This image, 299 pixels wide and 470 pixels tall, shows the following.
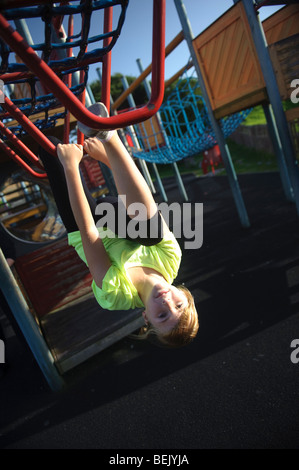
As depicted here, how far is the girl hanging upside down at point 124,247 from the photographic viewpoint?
4.83 feet

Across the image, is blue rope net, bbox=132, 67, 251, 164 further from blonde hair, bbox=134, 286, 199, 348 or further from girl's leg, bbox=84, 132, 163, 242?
girl's leg, bbox=84, 132, 163, 242

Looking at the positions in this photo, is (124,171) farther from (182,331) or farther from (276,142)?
(276,142)

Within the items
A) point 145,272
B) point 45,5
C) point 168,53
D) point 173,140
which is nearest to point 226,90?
point 168,53

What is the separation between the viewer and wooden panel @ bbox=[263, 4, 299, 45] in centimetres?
457

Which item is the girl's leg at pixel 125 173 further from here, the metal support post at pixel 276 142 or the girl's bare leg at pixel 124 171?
the metal support post at pixel 276 142

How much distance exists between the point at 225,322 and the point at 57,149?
2.51 metres

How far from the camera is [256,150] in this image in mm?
12469

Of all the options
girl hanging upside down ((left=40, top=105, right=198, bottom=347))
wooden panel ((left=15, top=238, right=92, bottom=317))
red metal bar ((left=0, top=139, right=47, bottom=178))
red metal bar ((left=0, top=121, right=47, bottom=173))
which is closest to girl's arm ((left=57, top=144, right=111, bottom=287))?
girl hanging upside down ((left=40, top=105, right=198, bottom=347))

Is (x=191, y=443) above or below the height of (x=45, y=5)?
below

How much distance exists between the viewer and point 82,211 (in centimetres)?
151

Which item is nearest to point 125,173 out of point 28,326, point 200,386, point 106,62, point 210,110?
point 106,62

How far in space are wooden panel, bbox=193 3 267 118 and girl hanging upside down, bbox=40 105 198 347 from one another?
3210mm
